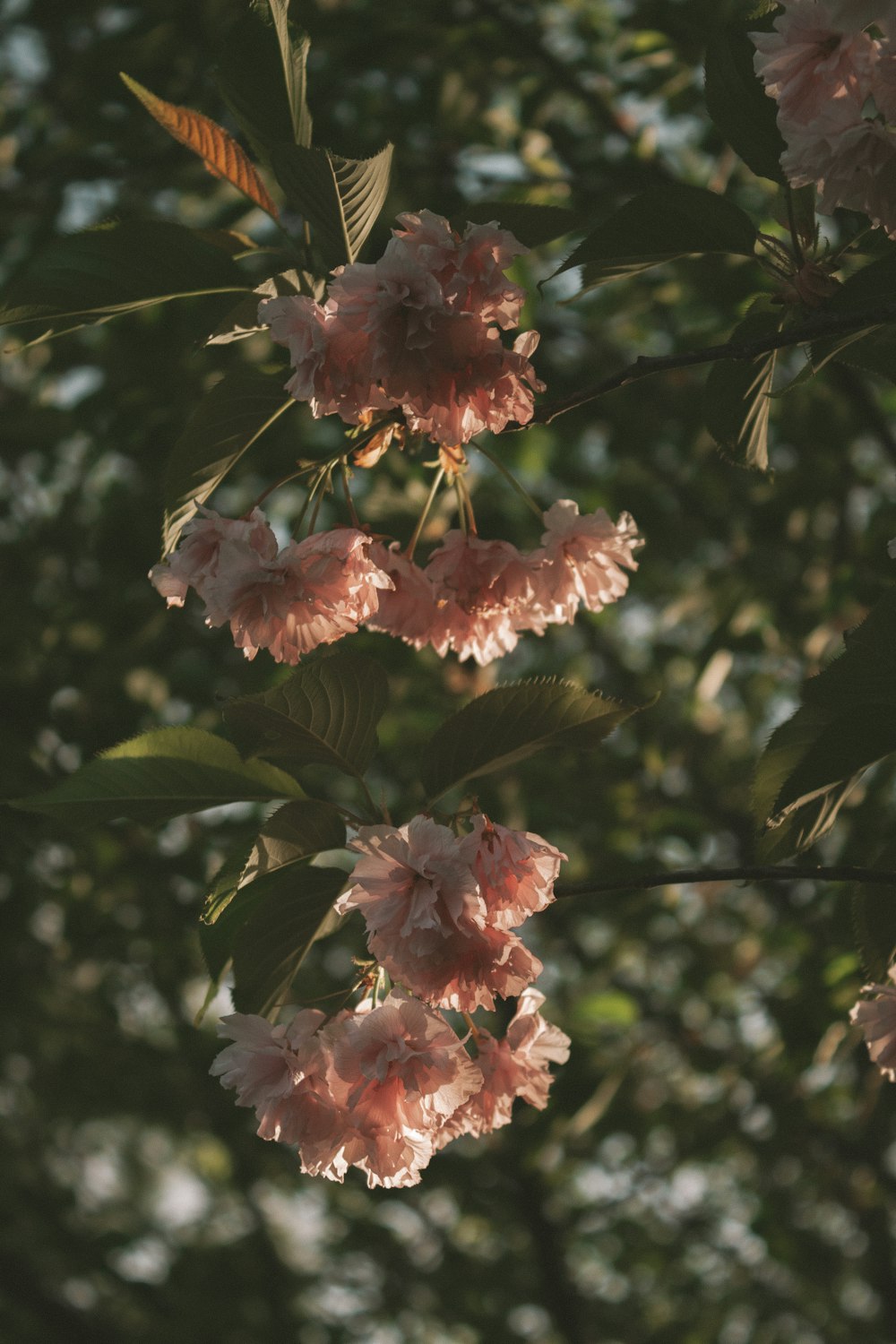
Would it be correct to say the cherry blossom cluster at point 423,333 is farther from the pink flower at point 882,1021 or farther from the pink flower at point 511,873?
the pink flower at point 882,1021

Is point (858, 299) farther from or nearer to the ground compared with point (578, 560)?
farther from the ground

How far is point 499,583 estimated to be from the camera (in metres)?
1.40

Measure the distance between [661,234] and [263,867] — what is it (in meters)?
0.70

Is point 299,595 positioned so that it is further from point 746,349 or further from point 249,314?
point 746,349

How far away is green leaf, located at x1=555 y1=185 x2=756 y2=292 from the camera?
1119 millimetres

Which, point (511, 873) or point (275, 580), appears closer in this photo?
point (511, 873)

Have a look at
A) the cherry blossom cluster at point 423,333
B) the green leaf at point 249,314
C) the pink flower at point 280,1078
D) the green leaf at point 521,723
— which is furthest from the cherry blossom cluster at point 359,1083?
the green leaf at point 249,314

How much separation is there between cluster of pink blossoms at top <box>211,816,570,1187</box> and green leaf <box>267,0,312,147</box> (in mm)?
757

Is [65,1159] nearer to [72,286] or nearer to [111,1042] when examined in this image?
[111,1042]

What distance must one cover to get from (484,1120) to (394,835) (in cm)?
36

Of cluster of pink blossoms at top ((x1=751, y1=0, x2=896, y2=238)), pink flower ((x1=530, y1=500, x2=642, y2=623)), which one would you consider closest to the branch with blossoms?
cluster of pink blossoms at top ((x1=751, y1=0, x2=896, y2=238))

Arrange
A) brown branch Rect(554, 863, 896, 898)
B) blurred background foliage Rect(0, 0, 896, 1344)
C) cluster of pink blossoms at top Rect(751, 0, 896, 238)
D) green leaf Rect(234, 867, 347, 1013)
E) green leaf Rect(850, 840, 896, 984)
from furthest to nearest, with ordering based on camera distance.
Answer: blurred background foliage Rect(0, 0, 896, 1344)
green leaf Rect(850, 840, 896, 984)
green leaf Rect(234, 867, 347, 1013)
brown branch Rect(554, 863, 896, 898)
cluster of pink blossoms at top Rect(751, 0, 896, 238)

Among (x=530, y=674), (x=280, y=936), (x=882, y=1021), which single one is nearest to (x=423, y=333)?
(x=280, y=936)

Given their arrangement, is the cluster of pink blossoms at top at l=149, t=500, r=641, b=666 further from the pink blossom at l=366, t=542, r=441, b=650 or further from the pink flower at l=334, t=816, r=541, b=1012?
the pink flower at l=334, t=816, r=541, b=1012
